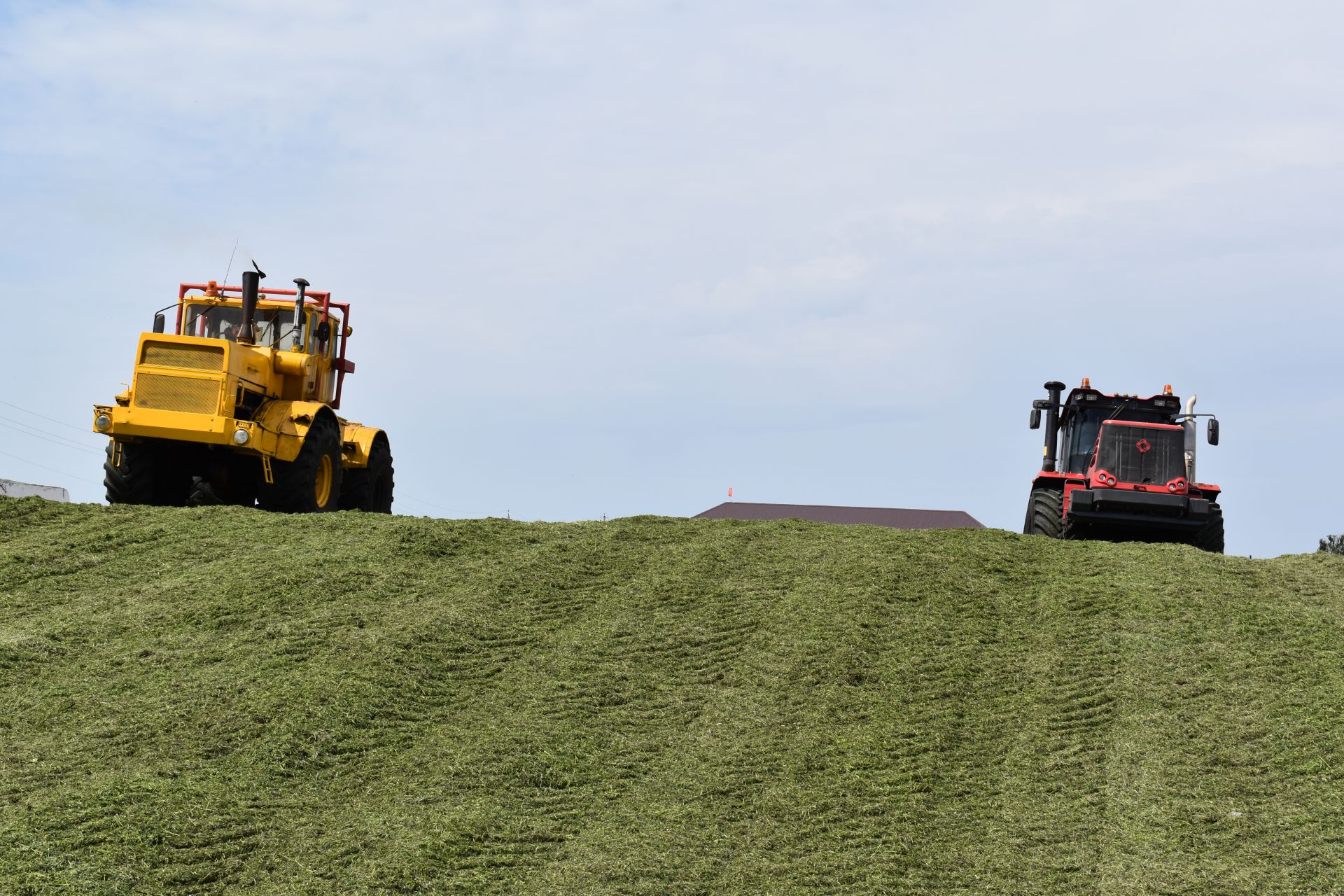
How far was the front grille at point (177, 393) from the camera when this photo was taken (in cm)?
1189

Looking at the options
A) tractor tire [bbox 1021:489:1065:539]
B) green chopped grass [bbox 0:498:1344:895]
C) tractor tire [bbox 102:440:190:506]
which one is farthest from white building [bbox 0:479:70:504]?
tractor tire [bbox 1021:489:1065:539]

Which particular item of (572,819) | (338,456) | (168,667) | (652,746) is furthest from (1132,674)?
(338,456)

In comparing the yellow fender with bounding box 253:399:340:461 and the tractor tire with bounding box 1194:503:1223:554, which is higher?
the yellow fender with bounding box 253:399:340:461

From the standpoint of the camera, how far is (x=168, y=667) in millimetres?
7699

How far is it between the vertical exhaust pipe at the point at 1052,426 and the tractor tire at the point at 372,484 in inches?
298

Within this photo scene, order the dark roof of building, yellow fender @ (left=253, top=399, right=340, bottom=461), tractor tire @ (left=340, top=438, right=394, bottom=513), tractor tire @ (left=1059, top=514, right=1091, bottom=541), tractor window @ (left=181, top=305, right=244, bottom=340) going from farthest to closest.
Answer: the dark roof of building
tractor tire @ (left=340, top=438, right=394, bottom=513)
tractor window @ (left=181, top=305, right=244, bottom=340)
tractor tire @ (left=1059, top=514, right=1091, bottom=541)
yellow fender @ (left=253, top=399, right=340, bottom=461)

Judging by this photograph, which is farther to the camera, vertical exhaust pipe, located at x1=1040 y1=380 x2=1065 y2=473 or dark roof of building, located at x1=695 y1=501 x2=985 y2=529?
dark roof of building, located at x1=695 y1=501 x2=985 y2=529

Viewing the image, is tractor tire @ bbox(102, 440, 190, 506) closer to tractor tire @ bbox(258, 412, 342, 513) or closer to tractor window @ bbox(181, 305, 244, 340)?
tractor tire @ bbox(258, 412, 342, 513)

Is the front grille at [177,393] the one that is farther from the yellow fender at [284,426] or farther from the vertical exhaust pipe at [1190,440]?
the vertical exhaust pipe at [1190,440]

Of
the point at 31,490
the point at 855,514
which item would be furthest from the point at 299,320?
the point at 855,514

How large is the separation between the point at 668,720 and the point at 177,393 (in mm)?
6912

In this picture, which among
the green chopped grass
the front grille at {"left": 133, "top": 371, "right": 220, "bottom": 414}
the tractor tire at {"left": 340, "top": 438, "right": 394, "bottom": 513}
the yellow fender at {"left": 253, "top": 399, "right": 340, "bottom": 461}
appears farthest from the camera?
the tractor tire at {"left": 340, "top": 438, "right": 394, "bottom": 513}

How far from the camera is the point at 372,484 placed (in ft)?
47.6

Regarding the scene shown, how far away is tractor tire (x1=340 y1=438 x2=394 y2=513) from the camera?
14367mm
